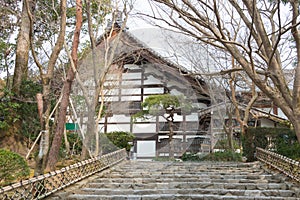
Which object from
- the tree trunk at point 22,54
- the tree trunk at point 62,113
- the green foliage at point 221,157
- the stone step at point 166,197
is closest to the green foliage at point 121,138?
the green foliage at point 221,157

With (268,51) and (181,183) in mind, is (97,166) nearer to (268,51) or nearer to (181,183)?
(181,183)

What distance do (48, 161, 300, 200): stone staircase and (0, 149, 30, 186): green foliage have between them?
1.04 m

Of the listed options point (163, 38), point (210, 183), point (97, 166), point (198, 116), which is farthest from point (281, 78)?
point (198, 116)

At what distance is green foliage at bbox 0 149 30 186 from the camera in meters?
5.19

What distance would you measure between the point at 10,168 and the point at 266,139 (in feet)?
22.5

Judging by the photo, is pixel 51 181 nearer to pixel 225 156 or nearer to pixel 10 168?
pixel 10 168

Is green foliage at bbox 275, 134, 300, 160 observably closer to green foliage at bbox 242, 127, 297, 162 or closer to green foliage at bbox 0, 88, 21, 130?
green foliage at bbox 242, 127, 297, 162

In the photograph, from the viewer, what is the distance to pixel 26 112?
987cm

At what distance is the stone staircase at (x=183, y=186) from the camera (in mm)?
4847

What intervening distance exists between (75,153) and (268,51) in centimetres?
826

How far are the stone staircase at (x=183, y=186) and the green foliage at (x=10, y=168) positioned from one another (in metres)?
1.04

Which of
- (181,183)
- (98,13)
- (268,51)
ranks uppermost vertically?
(98,13)

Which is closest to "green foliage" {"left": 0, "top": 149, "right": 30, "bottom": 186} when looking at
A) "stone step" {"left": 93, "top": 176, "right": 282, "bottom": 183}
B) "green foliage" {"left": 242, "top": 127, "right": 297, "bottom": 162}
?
"stone step" {"left": 93, "top": 176, "right": 282, "bottom": 183}

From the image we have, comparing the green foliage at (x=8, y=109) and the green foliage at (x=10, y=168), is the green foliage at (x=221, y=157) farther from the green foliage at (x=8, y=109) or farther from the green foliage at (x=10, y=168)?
the green foliage at (x=10, y=168)
